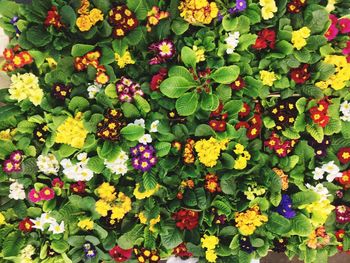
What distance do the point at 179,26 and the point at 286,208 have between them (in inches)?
51.7

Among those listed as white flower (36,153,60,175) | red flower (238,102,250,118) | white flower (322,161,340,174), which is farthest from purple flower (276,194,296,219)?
white flower (36,153,60,175)

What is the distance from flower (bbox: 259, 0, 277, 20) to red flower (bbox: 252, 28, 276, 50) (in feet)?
0.30

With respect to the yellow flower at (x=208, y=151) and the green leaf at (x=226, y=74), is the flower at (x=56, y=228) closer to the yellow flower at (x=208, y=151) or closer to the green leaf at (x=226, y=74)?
the yellow flower at (x=208, y=151)

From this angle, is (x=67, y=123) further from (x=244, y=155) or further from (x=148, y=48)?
(x=244, y=155)

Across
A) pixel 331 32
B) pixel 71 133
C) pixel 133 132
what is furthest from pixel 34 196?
pixel 331 32

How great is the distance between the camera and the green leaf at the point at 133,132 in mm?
2410

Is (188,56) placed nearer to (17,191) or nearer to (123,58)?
(123,58)

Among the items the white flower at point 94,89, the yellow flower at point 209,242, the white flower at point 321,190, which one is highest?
the white flower at point 94,89

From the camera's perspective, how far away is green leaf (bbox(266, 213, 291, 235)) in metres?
2.54

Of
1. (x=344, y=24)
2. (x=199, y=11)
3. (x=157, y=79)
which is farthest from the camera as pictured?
(x=344, y=24)

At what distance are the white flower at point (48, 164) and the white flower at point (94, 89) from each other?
18.2 inches

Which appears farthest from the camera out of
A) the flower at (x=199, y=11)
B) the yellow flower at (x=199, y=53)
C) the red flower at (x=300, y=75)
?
the red flower at (x=300, y=75)

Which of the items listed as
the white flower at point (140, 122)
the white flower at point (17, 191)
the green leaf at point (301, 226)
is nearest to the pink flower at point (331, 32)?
the green leaf at point (301, 226)

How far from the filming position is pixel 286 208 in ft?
8.38
